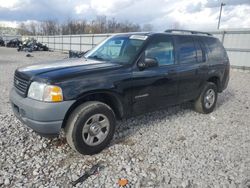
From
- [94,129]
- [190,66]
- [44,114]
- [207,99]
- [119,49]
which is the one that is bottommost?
[94,129]

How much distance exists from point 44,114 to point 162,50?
246 cm

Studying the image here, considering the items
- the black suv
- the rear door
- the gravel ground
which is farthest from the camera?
the rear door

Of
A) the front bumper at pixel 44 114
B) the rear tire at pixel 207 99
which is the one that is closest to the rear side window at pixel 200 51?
the rear tire at pixel 207 99

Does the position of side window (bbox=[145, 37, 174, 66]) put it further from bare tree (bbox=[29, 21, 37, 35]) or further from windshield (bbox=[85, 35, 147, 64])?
bare tree (bbox=[29, 21, 37, 35])

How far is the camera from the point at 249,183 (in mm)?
2924

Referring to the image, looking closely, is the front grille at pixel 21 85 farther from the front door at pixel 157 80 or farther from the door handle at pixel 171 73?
the door handle at pixel 171 73

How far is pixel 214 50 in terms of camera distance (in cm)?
547

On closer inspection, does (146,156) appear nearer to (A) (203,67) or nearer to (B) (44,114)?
(B) (44,114)

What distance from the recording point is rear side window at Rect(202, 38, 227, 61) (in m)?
5.30

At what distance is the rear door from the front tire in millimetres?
1865

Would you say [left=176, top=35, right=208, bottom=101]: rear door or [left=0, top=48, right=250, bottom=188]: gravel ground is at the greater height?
[left=176, top=35, right=208, bottom=101]: rear door

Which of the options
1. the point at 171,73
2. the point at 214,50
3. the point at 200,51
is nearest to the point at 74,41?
the point at 214,50

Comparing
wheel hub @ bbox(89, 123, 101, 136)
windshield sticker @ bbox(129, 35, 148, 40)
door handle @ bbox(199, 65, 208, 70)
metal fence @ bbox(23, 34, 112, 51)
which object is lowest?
wheel hub @ bbox(89, 123, 101, 136)

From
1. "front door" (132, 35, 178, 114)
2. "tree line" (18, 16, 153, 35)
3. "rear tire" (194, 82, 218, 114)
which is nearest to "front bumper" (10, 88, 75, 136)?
"front door" (132, 35, 178, 114)
